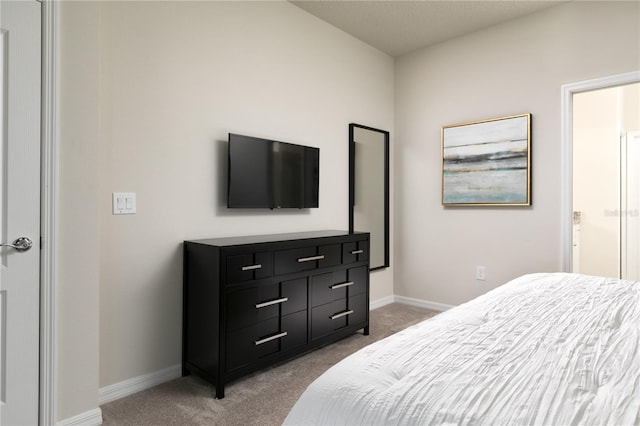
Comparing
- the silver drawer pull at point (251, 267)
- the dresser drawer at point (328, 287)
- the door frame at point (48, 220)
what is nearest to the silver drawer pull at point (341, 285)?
the dresser drawer at point (328, 287)

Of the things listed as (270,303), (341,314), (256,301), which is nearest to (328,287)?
(341,314)

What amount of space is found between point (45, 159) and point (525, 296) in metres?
2.35

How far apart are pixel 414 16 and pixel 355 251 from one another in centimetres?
216

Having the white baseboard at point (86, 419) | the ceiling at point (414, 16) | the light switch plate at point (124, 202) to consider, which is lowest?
the white baseboard at point (86, 419)

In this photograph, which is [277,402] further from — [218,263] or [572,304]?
[572,304]

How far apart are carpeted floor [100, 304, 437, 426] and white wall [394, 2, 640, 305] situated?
1809 mm

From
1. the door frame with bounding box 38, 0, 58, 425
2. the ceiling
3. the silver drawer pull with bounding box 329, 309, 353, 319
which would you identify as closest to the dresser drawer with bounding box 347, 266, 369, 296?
the silver drawer pull with bounding box 329, 309, 353, 319

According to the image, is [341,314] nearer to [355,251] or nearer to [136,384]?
[355,251]

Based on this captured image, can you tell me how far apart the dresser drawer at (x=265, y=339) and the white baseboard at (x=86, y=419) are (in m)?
0.66

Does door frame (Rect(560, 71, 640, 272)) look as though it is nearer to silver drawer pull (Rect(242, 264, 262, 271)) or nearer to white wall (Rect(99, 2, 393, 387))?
white wall (Rect(99, 2, 393, 387))

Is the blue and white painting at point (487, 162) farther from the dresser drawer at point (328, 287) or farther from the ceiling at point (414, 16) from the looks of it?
the dresser drawer at point (328, 287)

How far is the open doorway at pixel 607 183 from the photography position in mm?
4133

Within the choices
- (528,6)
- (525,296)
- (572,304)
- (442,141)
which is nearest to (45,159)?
(525,296)

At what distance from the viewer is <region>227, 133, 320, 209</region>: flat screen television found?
2.69 meters
